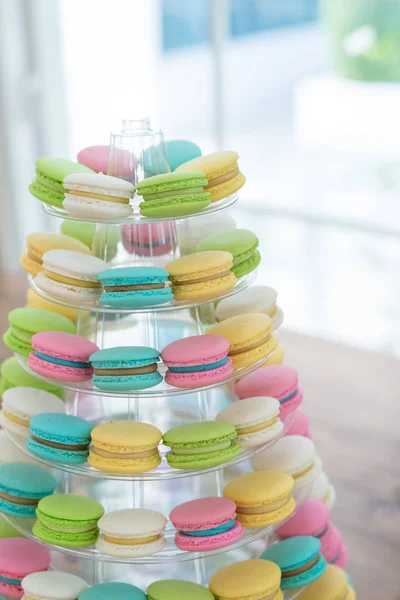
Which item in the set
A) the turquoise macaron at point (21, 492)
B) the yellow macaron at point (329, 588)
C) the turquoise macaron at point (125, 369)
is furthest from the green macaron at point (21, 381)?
the yellow macaron at point (329, 588)

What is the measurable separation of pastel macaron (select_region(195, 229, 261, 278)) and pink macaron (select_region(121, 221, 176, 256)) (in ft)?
0.13

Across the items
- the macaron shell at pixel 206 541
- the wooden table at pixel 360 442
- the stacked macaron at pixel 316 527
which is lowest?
the wooden table at pixel 360 442

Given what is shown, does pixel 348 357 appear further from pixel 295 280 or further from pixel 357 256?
pixel 295 280

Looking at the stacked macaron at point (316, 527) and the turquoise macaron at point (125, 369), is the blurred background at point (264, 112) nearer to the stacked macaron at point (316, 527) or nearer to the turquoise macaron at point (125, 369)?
the stacked macaron at point (316, 527)

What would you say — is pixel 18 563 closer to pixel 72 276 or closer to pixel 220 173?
pixel 72 276

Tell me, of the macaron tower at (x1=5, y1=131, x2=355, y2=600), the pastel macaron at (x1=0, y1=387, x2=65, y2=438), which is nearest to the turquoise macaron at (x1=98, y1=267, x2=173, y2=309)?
the macaron tower at (x1=5, y1=131, x2=355, y2=600)

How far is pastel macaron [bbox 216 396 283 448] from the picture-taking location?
3.56ft

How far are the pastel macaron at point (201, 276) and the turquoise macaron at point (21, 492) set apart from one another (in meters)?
0.33

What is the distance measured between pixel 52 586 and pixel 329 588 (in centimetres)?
40

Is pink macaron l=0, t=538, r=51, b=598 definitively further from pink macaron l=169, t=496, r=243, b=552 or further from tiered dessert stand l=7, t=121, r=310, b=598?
pink macaron l=169, t=496, r=243, b=552

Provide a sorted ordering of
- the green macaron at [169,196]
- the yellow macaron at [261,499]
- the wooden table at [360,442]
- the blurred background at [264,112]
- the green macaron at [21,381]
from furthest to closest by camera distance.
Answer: the blurred background at [264,112] < the wooden table at [360,442] < the green macaron at [21,381] < the yellow macaron at [261,499] < the green macaron at [169,196]

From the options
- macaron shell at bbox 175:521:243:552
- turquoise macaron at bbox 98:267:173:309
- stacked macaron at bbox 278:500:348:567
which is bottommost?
stacked macaron at bbox 278:500:348:567

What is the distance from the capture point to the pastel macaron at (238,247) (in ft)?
3.58

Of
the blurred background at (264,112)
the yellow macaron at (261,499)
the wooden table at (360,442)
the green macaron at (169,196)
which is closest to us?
the green macaron at (169,196)
